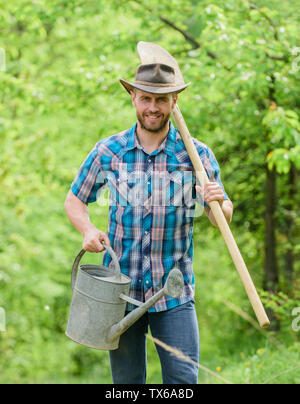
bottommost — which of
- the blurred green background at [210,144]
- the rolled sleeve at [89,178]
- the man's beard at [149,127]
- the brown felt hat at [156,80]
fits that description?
the blurred green background at [210,144]

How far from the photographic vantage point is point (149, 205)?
103 inches

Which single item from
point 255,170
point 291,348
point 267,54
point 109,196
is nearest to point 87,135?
point 255,170

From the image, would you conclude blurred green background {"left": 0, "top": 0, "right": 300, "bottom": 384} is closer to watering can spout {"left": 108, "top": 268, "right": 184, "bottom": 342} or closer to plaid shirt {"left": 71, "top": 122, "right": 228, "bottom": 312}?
plaid shirt {"left": 71, "top": 122, "right": 228, "bottom": 312}

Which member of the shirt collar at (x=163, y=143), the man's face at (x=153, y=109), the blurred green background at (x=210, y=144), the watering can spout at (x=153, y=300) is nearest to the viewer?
the watering can spout at (x=153, y=300)

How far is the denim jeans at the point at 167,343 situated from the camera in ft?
8.48

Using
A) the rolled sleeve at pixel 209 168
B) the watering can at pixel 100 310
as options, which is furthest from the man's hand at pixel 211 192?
the watering can at pixel 100 310

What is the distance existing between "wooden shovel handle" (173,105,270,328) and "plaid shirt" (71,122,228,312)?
0.24 ft

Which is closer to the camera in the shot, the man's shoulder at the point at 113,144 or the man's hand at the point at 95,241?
the man's hand at the point at 95,241

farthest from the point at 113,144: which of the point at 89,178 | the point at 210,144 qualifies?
the point at 210,144

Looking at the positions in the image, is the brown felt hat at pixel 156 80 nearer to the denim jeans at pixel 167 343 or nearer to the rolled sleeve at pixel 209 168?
the rolled sleeve at pixel 209 168

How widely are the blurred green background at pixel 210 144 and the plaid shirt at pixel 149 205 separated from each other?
595mm

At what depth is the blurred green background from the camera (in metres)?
4.55

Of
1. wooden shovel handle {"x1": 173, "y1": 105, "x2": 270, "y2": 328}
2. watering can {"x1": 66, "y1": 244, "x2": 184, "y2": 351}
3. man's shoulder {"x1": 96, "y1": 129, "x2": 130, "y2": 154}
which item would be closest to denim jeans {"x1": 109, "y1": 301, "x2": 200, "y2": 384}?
watering can {"x1": 66, "y1": 244, "x2": 184, "y2": 351}

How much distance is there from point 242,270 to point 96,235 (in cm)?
63
